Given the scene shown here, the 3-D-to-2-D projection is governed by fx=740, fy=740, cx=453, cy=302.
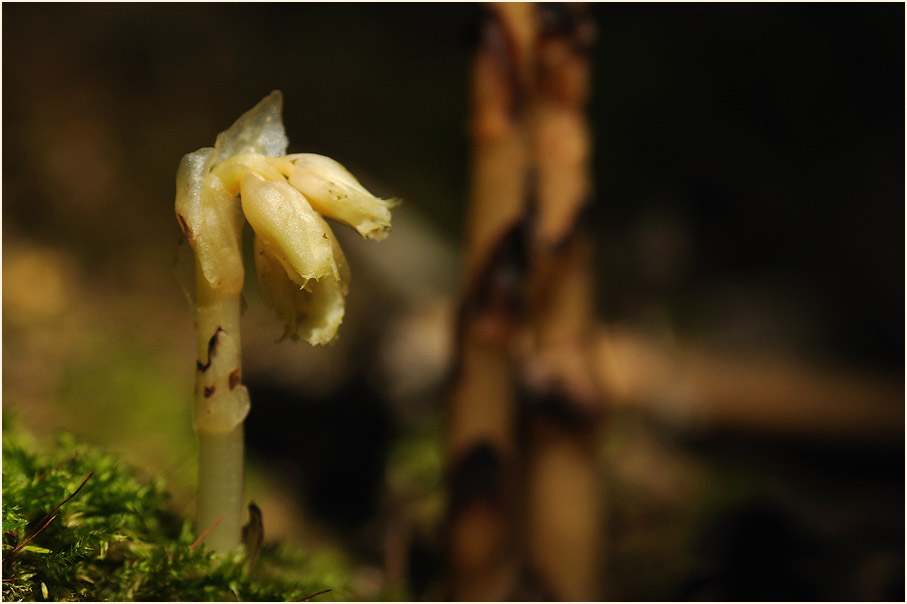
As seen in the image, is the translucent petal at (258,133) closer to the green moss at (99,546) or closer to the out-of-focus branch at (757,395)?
the green moss at (99,546)

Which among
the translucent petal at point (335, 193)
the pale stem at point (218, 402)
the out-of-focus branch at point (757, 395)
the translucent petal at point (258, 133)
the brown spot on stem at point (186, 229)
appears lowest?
the out-of-focus branch at point (757, 395)

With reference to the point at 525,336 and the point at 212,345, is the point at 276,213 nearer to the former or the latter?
the point at 212,345

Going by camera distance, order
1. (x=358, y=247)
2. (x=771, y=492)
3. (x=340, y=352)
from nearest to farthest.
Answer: (x=771, y=492)
(x=340, y=352)
(x=358, y=247)

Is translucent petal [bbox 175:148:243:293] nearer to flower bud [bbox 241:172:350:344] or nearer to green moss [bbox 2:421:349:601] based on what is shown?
flower bud [bbox 241:172:350:344]

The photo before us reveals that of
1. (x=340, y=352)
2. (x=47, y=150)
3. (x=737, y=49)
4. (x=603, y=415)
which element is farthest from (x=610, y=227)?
(x=47, y=150)

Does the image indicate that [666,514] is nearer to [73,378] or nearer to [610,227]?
[610,227]

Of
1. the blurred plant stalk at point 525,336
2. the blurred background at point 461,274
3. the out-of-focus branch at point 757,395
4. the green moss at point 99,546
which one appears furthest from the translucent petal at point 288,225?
the out-of-focus branch at point 757,395
